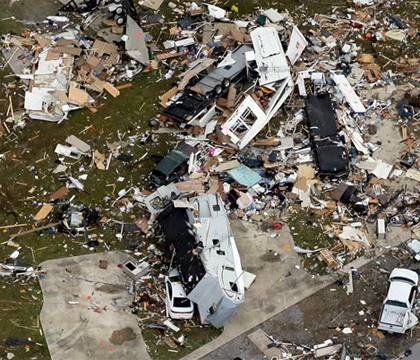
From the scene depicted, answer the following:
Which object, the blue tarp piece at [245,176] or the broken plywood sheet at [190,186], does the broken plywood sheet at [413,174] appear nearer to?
the blue tarp piece at [245,176]

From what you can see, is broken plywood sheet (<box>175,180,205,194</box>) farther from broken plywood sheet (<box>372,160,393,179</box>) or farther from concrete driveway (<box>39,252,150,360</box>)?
broken plywood sheet (<box>372,160,393,179</box>)

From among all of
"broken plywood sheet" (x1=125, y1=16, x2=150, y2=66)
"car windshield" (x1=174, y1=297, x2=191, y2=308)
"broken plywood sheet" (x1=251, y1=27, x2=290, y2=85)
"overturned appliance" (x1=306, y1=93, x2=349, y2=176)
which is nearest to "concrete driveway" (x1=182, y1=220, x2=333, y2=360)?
"car windshield" (x1=174, y1=297, x2=191, y2=308)

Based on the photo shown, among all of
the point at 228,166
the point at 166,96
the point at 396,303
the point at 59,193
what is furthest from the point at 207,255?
the point at 166,96

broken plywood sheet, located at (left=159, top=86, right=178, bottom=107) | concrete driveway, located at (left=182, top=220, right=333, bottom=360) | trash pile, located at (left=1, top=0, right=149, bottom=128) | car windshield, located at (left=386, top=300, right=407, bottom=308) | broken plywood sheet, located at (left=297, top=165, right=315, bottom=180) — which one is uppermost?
trash pile, located at (left=1, top=0, right=149, bottom=128)

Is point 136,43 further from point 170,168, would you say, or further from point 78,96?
point 170,168

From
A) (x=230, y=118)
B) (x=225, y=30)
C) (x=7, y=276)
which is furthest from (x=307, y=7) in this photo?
(x=7, y=276)
